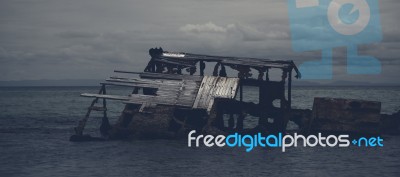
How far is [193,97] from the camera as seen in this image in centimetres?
3027

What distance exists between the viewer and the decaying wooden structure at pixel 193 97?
29.6 metres

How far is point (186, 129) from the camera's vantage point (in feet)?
97.8

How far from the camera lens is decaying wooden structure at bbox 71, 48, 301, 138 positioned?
29.6 metres

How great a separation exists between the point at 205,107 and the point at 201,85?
178 centimetres

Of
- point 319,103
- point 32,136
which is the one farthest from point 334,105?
point 32,136

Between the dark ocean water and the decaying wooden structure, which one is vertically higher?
the decaying wooden structure

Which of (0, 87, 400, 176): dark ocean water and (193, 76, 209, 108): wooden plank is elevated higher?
(193, 76, 209, 108): wooden plank

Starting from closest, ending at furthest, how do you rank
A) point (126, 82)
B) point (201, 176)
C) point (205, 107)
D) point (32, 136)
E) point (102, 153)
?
point (201, 176) → point (102, 153) → point (205, 107) → point (126, 82) → point (32, 136)

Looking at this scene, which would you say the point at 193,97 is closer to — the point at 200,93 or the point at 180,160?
the point at 200,93

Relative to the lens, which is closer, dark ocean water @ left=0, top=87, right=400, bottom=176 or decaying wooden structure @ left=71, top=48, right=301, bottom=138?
dark ocean water @ left=0, top=87, right=400, bottom=176

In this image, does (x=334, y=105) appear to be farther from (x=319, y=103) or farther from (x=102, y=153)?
(x=102, y=153)

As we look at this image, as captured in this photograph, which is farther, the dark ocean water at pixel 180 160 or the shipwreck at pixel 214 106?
the shipwreck at pixel 214 106

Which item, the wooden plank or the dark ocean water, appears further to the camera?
the wooden plank

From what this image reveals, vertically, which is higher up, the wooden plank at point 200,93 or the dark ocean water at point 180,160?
the wooden plank at point 200,93
